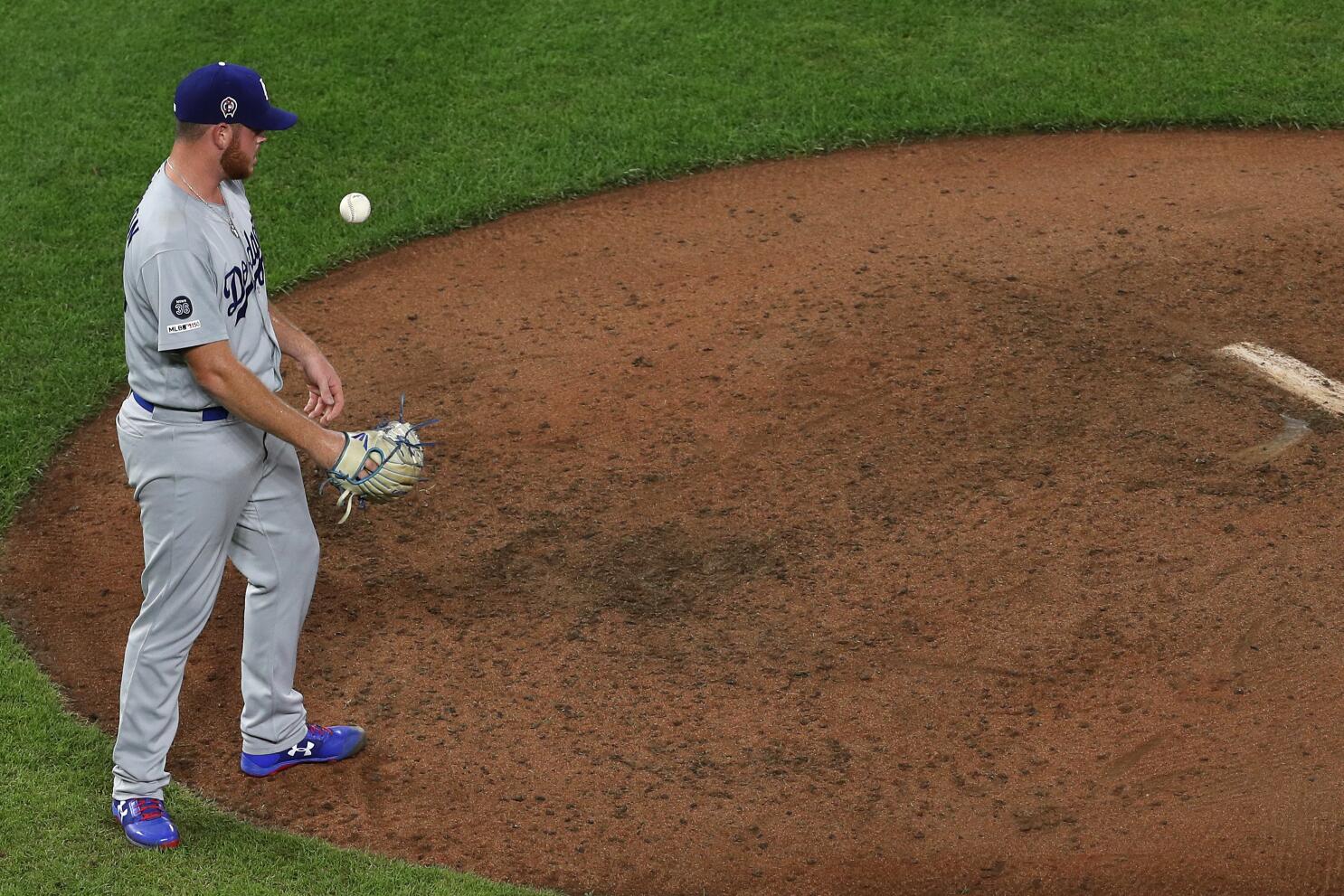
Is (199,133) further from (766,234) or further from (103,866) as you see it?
(766,234)

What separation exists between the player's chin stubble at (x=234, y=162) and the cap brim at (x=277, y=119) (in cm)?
8

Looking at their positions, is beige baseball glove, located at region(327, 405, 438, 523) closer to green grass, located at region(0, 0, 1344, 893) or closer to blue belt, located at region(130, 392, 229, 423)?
blue belt, located at region(130, 392, 229, 423)

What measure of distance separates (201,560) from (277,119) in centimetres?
126

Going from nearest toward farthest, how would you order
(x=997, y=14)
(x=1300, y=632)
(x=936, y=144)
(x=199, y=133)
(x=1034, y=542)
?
(x=199, y=133), (x=1300, y=632), (x=1034, y=542), (x=936, y=144), (x=997, y=14)

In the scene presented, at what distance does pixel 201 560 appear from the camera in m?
4.24

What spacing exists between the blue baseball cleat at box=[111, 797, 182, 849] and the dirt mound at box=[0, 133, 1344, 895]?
302 mm

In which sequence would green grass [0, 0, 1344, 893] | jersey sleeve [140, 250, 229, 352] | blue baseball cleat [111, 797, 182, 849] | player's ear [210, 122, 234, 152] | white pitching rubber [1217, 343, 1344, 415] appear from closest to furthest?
jersey sleeve [140, 250, 229, 352], player's ear [210, 122, 234, 152], blue baseball cleat [111, 797, 182, 849], white pitching rubber [1217, 343, 1344, 415], green grass [0, 0, 1344, 893]

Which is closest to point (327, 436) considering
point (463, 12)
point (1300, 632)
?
point (1300, 632)

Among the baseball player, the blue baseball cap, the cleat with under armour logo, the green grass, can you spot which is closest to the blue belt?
the baseball player

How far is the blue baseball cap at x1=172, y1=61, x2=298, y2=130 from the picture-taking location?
4.03m

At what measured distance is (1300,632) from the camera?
500cm

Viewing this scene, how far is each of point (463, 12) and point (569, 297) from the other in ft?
13.2

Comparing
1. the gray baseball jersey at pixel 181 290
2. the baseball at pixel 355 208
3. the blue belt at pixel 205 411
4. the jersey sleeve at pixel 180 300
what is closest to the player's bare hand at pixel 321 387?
the gray baseball jersey at pixel 181 290

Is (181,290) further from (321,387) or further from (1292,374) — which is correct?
(1292,374)
